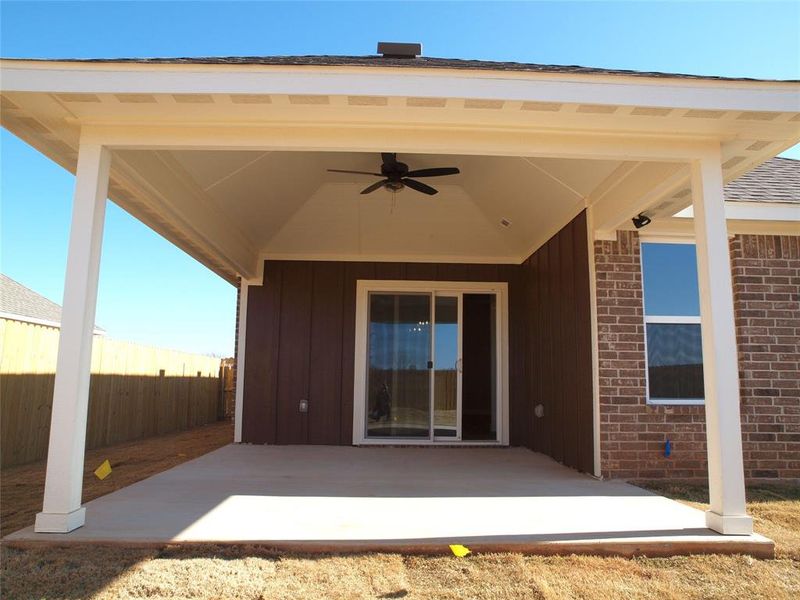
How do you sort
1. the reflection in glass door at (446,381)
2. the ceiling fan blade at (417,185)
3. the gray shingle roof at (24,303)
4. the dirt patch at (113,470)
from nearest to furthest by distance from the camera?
1. the dirt patch at (113,470)
2. the ceiling fan blade at (417,185)
3. the reflection in glass door at (446,381)
4. the gray shingle roof at (24,303)

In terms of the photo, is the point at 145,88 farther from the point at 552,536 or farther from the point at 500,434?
the point at 500,434

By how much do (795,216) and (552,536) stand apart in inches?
172

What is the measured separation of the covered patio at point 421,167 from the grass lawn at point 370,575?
161 mm

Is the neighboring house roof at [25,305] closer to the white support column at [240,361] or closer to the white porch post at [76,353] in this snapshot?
the white support column at [240,361]

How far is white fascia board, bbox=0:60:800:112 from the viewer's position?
10.5 feet

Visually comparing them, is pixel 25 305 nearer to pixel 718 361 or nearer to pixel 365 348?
pixel 365 348

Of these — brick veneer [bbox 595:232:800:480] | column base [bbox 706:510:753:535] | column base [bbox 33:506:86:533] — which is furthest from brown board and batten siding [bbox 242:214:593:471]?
column base [bbox 33:506:86:533]

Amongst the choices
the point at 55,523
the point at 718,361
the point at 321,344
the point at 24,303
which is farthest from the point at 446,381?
the point at 24,303

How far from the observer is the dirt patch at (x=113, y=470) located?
4062 millimetres

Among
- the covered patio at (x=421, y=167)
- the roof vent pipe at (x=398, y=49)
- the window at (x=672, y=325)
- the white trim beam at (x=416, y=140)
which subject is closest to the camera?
the covered patio at (x=421, y=167)

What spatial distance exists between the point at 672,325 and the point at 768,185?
221 centimetres

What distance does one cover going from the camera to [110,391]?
8156 mm

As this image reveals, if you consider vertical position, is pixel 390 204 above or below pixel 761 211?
above

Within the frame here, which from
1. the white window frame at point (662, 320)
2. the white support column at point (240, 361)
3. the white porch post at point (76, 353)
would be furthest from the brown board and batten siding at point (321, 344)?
the white porch post at point (76, 353)
